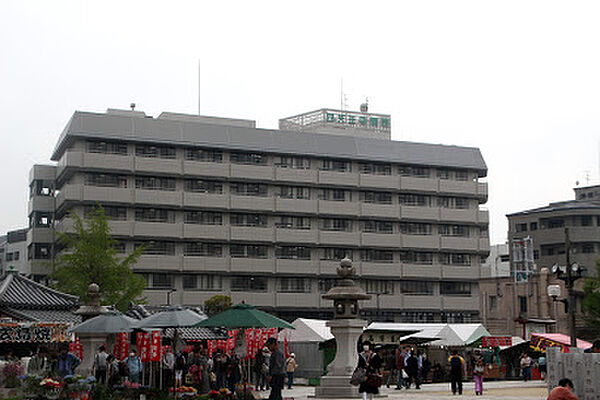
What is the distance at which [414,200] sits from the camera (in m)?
87.8

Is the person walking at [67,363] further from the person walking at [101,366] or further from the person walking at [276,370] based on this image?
the person walking at [276,370]

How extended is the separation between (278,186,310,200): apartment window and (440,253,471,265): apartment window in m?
14.6

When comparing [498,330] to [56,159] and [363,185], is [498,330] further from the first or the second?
[56,159]

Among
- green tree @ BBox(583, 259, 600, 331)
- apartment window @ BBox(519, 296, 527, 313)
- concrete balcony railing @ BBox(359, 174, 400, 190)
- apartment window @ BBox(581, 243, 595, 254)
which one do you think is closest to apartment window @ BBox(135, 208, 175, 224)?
concrete balcony railing @ BBox(359, 174, 400, 190)

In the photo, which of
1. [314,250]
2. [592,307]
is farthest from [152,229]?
[592,307]

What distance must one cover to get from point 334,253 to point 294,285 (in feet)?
15.8

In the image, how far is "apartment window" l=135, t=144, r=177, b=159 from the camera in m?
77.6

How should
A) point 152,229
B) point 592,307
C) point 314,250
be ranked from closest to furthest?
point 592,307
point 152,229
point 314,250

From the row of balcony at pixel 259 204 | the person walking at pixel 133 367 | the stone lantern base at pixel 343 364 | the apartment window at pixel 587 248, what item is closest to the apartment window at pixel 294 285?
the row of balcony at pixel 259 204

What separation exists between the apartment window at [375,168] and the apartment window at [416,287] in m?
10.1

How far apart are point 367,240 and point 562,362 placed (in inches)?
2440

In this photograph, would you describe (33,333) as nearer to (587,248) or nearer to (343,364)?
(343,364)

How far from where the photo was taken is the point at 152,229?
7681 cm

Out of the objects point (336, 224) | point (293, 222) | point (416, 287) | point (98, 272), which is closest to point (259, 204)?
point (293, 222)
